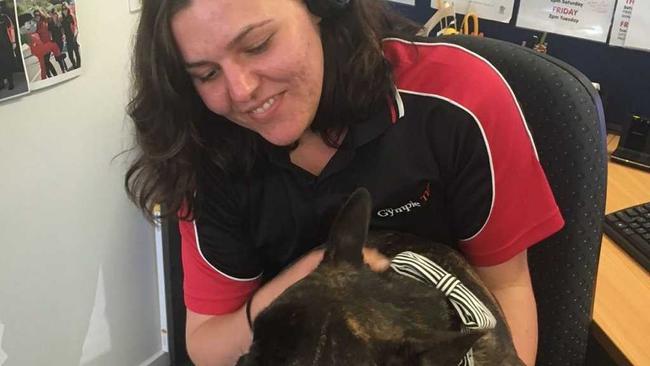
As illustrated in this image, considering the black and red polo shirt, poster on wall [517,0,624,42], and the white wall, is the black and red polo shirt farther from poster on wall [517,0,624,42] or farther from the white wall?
poster on wall [517,0,624,42]

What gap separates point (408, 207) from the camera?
117 cm

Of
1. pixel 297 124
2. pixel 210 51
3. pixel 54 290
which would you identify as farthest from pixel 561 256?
pixel 54 290

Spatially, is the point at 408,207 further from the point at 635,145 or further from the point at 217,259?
the point at 635,145

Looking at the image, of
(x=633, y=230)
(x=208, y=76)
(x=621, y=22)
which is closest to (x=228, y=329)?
(x=208, y=76)

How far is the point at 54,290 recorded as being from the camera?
171 cm

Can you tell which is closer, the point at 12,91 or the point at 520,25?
the point at 12,91

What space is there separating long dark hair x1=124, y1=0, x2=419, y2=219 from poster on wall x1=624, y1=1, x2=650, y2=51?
0.81m

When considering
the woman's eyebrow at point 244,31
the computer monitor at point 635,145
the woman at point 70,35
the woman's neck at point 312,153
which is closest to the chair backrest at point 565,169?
the woman's neck at point 312,153

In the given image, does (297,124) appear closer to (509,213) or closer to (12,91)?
(509,213)

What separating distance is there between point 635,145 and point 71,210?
55.2 inches

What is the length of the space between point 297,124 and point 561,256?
0.51 metres

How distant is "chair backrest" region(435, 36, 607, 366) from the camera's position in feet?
3.57

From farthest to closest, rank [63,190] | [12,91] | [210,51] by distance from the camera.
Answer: [63,190] < [12,91] < [210,51]

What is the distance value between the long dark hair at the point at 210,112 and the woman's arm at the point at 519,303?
372 millimetres
